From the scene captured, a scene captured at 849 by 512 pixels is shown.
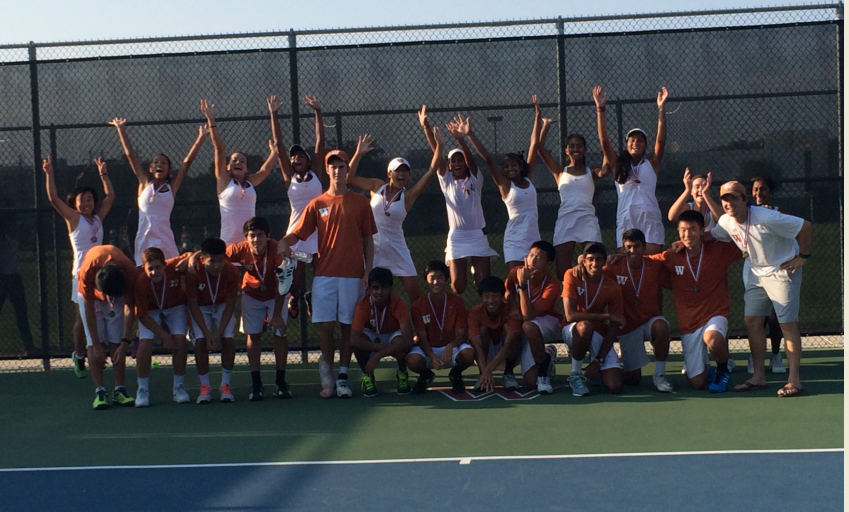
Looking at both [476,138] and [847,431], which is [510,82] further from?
[847,431]

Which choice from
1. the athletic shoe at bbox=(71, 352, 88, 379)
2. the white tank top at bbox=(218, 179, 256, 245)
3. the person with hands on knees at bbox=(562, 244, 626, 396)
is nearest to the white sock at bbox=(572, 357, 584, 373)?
the person with hands on knees at bbox=(562, 244, 626, 396)

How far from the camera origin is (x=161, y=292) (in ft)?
24.2

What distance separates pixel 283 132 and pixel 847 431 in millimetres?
6389

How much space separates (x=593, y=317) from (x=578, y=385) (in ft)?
1.57

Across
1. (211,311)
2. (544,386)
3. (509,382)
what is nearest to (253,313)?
(211,311)

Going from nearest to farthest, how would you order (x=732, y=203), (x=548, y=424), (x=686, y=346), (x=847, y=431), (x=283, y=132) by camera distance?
(x=847, y=431)
(x=548, y=424)
(x=732, y=203)
(x=686, y=346)
(x=283, y=132)

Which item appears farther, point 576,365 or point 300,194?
point 300,194

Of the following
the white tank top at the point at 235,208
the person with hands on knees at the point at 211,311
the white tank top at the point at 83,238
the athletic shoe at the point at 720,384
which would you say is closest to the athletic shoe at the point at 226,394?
the person with hands on knees at the point at 211,311

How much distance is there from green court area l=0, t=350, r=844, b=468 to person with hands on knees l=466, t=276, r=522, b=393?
1.11ft

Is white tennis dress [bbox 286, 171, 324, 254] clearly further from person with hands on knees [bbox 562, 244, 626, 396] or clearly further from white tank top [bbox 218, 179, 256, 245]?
person with hands on knees [bbox 562, 244, 626, 396]

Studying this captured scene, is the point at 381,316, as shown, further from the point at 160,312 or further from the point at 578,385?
the point at 160,312

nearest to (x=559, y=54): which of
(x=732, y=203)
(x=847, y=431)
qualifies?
(x=732, y=203)

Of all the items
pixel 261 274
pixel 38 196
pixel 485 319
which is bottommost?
pixel 485 319

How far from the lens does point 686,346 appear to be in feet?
24.0
